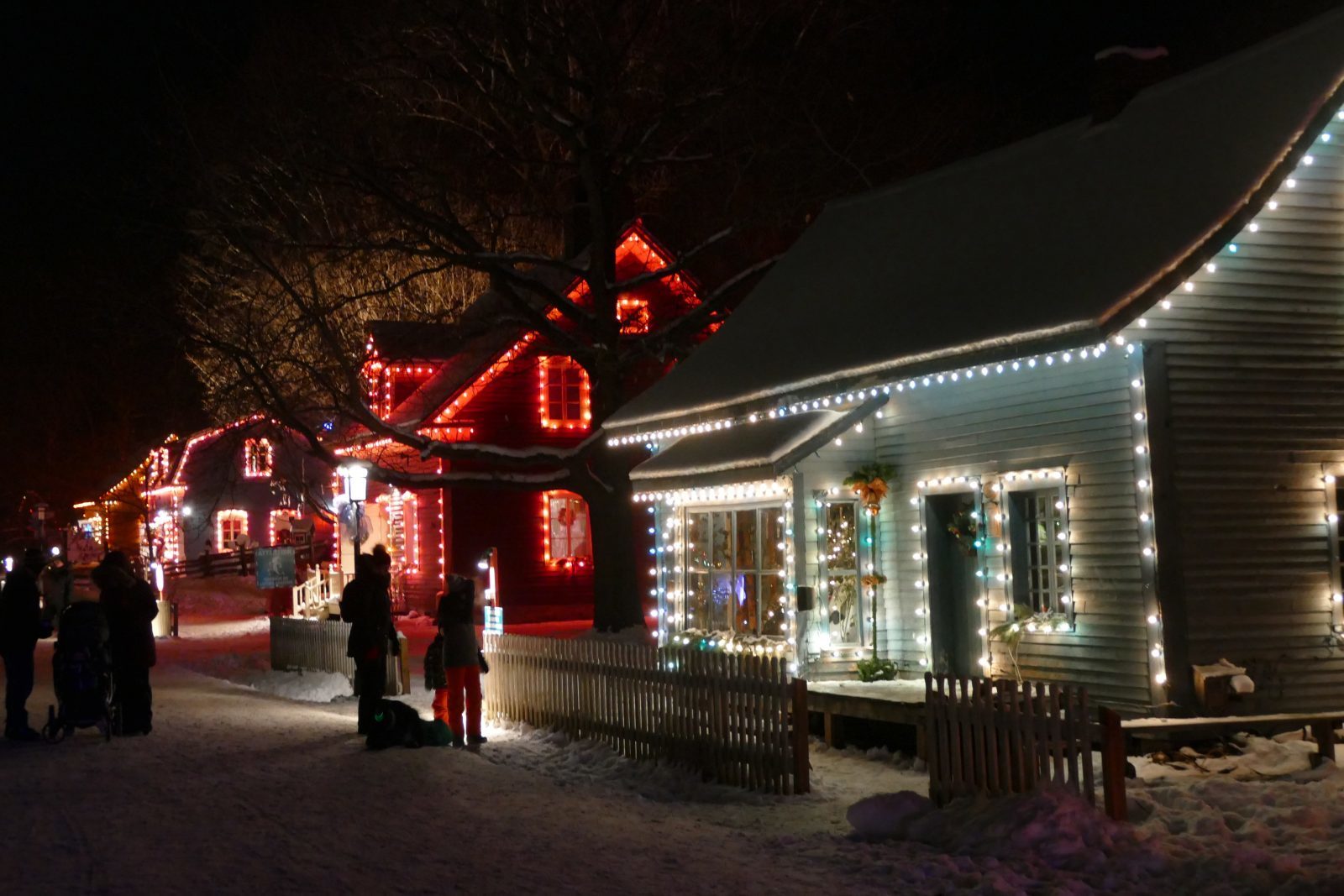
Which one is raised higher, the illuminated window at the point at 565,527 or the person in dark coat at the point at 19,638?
the illuminated window at the point at 565,527

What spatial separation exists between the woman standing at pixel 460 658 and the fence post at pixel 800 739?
4.00 m

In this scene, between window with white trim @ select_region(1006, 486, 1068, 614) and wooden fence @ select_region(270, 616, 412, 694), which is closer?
window with white trim @ select_region(1006, 486, 1068, 614)

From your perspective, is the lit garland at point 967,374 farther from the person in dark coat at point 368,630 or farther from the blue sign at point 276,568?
the blue sign at point 276,568

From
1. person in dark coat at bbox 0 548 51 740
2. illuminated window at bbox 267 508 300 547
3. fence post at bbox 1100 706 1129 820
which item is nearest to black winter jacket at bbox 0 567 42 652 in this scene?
person in dark coat at bbox 0 548 51 740

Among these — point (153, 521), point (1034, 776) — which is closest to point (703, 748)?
point (1034, 776)

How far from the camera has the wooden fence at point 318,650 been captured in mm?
19156

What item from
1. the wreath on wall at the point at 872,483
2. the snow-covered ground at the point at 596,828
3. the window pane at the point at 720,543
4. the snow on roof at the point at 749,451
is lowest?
the snow-covered ground at the point at 596,828

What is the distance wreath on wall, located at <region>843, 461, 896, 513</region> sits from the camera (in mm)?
16109

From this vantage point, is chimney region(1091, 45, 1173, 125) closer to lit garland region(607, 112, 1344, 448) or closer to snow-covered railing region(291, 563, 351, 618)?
lit garland region(607, 112, 1344, 448)

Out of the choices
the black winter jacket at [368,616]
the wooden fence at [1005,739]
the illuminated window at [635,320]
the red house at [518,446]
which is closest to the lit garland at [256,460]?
the red house at [518,446]

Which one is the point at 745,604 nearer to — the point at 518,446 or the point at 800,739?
the point at 800,739

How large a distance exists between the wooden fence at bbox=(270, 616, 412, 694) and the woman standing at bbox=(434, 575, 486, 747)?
4.59 meters

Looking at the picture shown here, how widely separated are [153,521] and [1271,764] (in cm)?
6226

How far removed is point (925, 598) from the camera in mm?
15984
